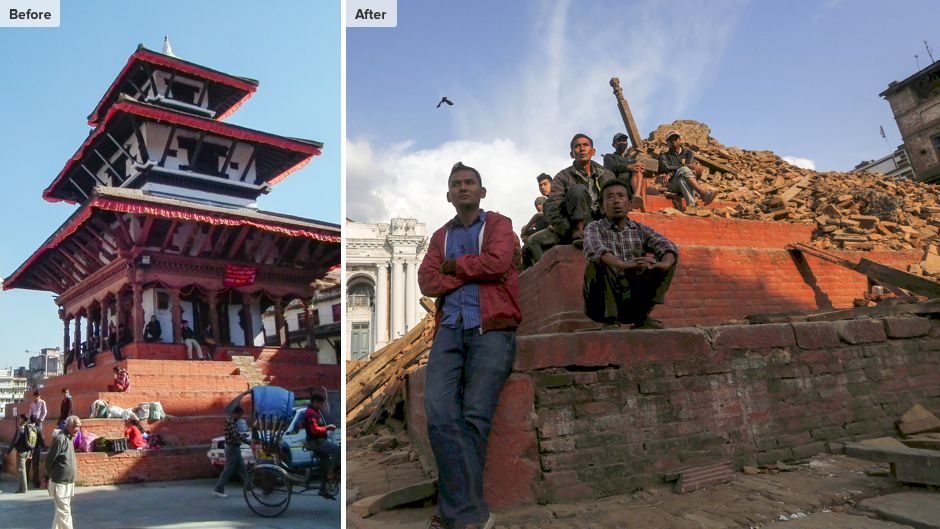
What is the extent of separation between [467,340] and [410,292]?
2601 cm

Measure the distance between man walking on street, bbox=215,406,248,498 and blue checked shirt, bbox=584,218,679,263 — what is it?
500cm

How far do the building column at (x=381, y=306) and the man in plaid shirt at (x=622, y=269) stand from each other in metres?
24.7

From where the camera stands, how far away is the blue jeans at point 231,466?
645cm

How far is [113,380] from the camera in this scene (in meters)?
8.32

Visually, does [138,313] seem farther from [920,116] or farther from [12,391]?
[920,116]

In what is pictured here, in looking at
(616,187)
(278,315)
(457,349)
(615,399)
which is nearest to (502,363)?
Result: (457,349)

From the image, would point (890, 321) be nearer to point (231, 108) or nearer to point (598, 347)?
point (598, 347)

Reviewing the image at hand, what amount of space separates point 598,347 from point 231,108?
54.4ft

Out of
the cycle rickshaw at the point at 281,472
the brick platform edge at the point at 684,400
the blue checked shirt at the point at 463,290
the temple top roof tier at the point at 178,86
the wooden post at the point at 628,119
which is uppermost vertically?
the temple top roof tier at the point at 178,86

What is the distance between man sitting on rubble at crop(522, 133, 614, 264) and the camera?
15.0 ft

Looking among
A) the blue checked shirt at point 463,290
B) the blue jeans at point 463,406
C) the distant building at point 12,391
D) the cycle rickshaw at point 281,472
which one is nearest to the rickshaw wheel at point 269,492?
the cycle rickshaw at point 281,472

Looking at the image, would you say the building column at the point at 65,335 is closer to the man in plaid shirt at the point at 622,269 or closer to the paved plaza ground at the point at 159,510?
the paved plaza ground at the point at 159,510

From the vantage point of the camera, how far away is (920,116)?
84.2 ft

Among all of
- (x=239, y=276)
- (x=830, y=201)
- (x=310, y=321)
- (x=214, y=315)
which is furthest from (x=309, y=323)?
(x=830, y=201)
